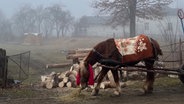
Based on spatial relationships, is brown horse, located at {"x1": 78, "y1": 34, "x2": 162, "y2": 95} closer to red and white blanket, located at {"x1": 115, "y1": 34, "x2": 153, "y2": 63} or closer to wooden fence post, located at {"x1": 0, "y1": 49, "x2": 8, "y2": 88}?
red and white blanket, located at {"x1": 115, "y1": 34, "x2": 153, "y2": 63}

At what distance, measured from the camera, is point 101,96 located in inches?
463

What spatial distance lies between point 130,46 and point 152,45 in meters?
0.76

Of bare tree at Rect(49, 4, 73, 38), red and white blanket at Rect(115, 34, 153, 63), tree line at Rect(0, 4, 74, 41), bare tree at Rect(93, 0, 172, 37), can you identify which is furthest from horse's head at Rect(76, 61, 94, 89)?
bare tree at Rect(49, 4, 73, 38)

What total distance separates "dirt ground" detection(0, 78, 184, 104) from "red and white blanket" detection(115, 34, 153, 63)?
48.9 inches

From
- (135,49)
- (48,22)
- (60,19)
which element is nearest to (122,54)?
(135,49)

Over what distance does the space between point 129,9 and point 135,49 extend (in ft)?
97.1

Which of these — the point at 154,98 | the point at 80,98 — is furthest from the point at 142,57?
the point at 80,98

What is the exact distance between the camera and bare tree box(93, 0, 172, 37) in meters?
40.0

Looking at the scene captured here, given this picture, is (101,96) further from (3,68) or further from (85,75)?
(3,68)

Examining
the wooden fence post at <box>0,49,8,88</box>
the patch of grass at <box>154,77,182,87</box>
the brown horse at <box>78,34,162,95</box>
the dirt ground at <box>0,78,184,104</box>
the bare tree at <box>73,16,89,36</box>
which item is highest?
the brown horse at <box>78,34,162,95</box>

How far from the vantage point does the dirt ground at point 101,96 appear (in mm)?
10797

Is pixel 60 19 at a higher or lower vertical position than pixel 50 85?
higher

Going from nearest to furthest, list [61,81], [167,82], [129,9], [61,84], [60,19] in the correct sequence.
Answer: [167,82] → [61,84] → [61,81] → [129,9] → [60,19]

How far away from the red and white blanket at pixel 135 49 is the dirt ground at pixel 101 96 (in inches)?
48.9
